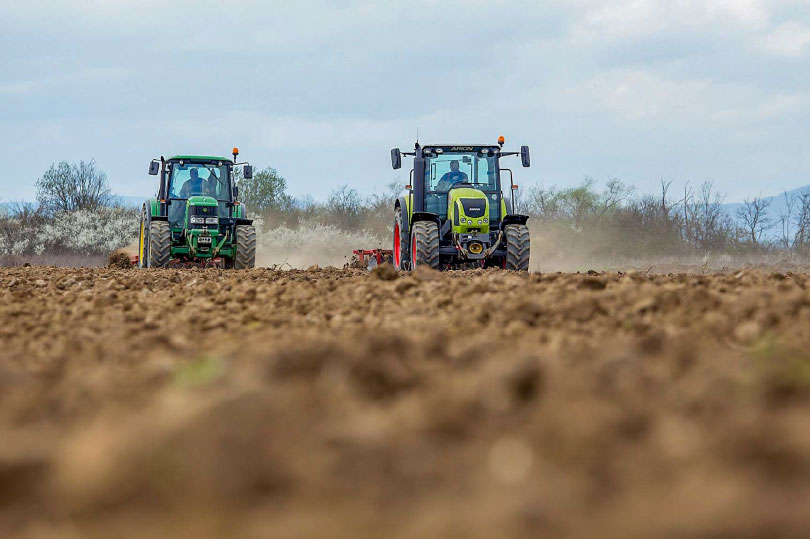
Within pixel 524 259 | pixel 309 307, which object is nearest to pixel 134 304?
pixel 309 307

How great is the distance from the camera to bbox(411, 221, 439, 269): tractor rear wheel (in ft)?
50.6

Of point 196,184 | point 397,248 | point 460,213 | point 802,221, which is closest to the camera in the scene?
point 460,213

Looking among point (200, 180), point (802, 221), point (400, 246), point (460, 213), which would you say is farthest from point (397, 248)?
point (802, 221)

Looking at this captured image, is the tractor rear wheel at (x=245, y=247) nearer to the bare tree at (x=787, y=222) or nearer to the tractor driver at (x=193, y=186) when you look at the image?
the tractor driver at (x=193, y=186)

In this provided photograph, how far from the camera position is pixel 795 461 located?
2186 mm

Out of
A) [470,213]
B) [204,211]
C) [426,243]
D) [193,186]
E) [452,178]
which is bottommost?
[426,243]

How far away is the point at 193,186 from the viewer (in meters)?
20.2

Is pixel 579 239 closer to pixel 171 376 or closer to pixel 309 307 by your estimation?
pixel 309 307

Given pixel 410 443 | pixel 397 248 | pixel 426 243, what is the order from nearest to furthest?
pixel 410 443
pixel 426 243
pixel 397 248

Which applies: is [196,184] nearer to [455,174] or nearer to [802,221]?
[455,174]

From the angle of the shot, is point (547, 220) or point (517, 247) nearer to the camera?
point (517, 247)

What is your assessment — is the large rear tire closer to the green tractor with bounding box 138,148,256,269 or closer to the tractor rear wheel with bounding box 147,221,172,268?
the green tractor with bounding box 138,148,256,269

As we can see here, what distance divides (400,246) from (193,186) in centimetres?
548

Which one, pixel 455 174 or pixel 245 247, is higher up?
pixel 455 174
